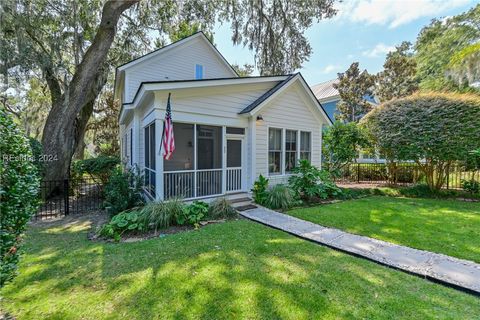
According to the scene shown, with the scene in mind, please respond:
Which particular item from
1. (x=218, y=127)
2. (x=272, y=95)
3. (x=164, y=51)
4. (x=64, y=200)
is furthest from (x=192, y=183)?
(x=164, y=51)

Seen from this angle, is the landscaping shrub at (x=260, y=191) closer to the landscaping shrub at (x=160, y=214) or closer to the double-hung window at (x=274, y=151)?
the double-hung window at (x=274, y=151)

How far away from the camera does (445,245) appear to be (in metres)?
4.79

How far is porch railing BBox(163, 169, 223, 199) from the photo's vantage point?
728cm

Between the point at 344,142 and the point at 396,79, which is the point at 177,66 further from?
the point at 396,79

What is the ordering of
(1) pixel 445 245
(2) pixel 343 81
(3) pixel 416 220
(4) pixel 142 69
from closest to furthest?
(1) pixel 445 245 < (3) pixel 416 220 < (4) pixel 142 69 < (2) pixel 343 81

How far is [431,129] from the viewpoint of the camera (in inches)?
370

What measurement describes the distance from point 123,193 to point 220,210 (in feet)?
9.73

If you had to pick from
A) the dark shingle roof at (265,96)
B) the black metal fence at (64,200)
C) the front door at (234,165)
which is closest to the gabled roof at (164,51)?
the black metal fence at (64,200)

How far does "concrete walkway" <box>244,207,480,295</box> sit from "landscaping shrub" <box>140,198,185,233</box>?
2.37m

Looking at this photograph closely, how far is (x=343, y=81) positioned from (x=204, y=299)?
65.4 feet

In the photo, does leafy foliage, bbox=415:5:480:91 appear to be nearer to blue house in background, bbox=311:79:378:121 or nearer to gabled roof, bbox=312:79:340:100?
blue house in background, bbox=311:79:378:121

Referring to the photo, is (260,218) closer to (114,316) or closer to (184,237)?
(184,237)

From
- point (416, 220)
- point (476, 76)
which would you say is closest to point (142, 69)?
point (416, 220)

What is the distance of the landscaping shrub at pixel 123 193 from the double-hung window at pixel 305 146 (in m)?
6.81
